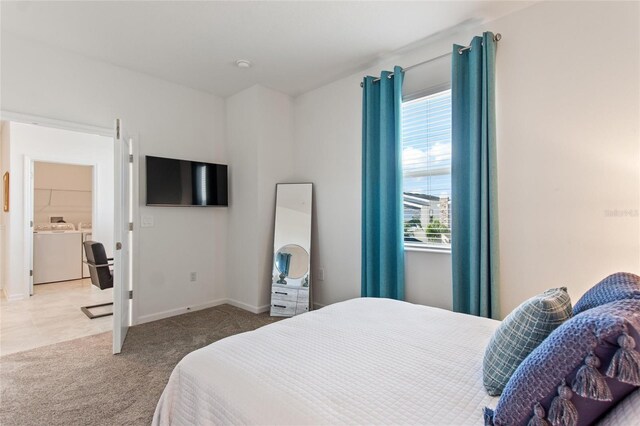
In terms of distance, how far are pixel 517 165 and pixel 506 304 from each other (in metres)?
1.03

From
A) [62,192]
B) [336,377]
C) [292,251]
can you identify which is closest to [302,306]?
[292,251]

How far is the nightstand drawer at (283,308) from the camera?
3641 mm

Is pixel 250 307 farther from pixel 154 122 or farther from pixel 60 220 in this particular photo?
pixel 60 220

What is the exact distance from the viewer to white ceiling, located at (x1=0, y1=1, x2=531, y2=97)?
2.37 metres

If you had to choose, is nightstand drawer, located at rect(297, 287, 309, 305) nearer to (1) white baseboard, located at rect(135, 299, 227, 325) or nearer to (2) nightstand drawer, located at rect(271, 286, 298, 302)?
(2) nightstand drawer, located at rect(271, 286, 298, 302)

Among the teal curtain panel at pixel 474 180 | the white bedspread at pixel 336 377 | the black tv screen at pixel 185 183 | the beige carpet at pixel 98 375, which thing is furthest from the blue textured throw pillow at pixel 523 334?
the black tv screen at pixel 185 183

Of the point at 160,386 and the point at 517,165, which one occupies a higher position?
the point at 517,165

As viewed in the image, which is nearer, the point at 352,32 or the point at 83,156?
the point at 352,32

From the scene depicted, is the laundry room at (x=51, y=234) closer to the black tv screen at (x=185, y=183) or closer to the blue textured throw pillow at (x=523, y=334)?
the black tv screen at (x=185, y=183)

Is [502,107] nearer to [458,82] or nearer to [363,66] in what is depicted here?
[458,82]

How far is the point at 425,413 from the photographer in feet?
3.12

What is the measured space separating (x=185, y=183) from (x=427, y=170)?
2.59m

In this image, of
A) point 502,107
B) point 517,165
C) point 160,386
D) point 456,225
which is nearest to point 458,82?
point 502,107

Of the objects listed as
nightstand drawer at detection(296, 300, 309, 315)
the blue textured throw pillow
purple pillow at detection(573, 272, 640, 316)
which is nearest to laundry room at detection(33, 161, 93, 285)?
nightstand drawer at detection(296, 300, 309, 315)
